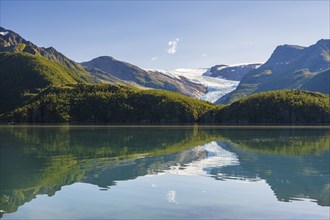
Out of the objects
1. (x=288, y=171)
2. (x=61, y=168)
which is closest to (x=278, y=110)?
(x=288, y=171)

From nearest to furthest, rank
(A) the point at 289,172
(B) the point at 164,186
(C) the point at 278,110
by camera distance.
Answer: (B) the point at 164,186
(A) the point at 289,172
(C) the point at 278,110

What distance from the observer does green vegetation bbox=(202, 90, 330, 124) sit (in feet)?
593

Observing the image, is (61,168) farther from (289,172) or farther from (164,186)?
(289,172)

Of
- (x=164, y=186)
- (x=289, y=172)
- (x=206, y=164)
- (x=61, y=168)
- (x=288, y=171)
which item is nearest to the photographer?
(x=164, y=186)

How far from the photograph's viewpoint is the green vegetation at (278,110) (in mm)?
180875

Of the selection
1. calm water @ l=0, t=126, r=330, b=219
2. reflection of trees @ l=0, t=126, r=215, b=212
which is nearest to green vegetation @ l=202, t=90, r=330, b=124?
reflection of trees @ l=0, t=126, r=215, b=212

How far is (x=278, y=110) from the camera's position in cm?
18562

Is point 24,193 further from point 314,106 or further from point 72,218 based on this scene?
point 314,106

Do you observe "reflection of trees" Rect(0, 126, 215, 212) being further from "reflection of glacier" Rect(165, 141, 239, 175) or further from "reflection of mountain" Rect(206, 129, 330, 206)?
"reflection of mountain" Rect(206, 129, 330, 206)

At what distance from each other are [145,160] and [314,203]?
63.0ft

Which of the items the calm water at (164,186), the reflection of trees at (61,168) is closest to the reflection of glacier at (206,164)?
the calm water at (164,186)

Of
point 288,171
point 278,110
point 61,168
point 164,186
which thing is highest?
point 278,110

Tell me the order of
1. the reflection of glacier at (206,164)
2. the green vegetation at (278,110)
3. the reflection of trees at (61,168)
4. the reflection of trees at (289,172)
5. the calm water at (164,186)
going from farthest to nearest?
the green vegetation at (278,110), the reflection of glacier at (206,164), the reflection of trees at (61,168), the reflection of trees at (289,172), the calm water at (164,186)

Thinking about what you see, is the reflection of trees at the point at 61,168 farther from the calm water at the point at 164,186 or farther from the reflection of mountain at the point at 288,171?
the reflection of mountain at the point at 288,171
